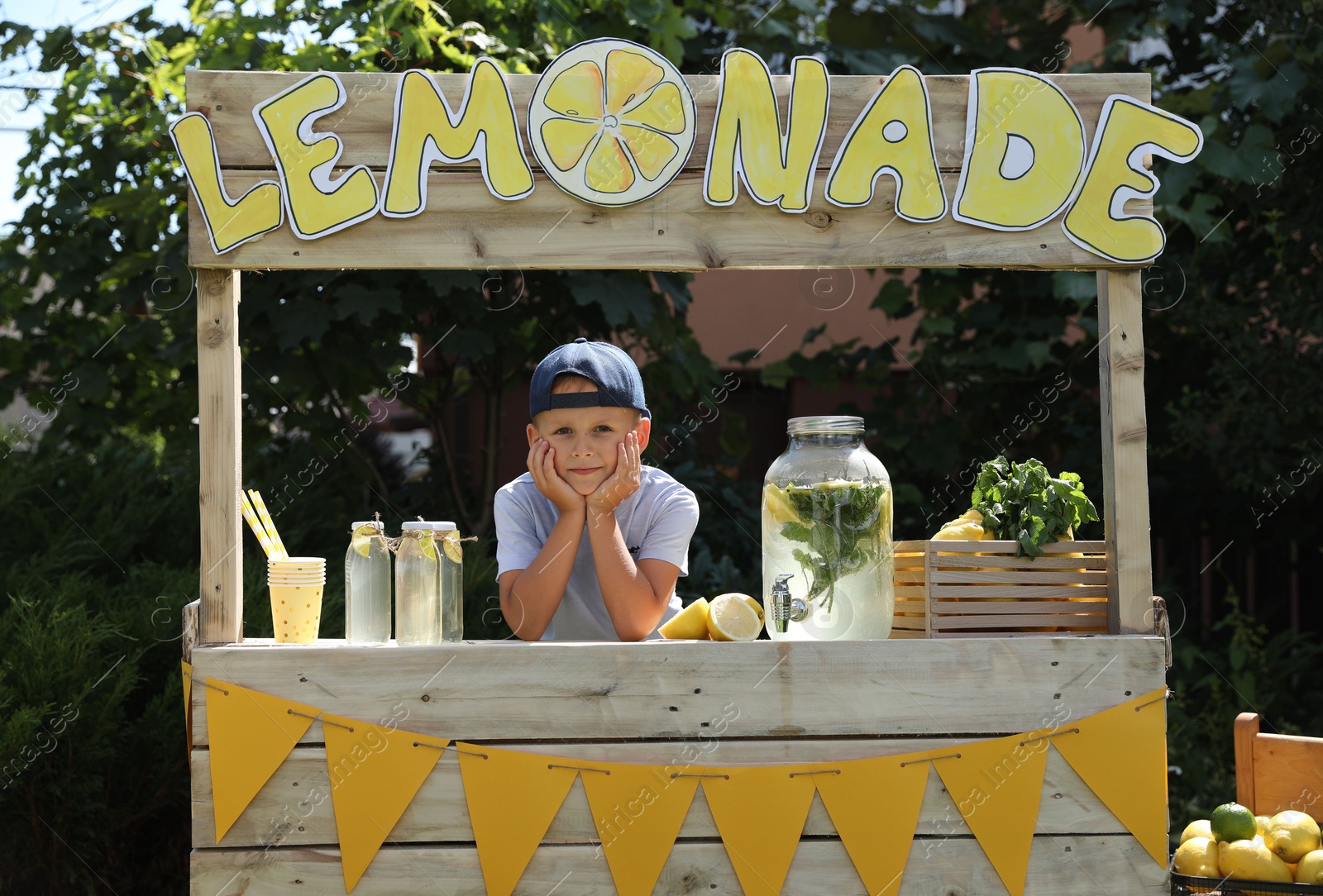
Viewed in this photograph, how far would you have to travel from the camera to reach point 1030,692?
2.06 metres

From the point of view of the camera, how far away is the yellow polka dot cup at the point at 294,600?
7.04ft

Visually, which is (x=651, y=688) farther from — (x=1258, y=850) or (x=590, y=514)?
(x=1258, y=850)

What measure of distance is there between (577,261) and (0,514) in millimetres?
3033

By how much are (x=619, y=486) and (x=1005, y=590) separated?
2.58 feet

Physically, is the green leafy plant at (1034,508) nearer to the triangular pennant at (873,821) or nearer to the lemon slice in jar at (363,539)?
the triangular pennant at (873,821)

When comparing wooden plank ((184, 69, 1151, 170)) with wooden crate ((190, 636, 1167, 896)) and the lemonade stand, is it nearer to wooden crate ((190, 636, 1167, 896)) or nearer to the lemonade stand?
the lemonade stand

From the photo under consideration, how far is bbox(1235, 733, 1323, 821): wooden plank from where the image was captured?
8.43ft

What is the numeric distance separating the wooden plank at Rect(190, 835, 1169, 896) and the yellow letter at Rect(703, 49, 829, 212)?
122cm

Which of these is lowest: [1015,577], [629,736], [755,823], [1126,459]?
Result: [755,823]

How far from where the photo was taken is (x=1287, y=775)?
2605 mm

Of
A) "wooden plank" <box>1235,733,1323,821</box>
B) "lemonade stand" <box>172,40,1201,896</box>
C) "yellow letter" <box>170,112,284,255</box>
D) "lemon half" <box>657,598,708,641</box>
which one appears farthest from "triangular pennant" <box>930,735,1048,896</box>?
"yellow letter" <box>170,112,284,255</box>

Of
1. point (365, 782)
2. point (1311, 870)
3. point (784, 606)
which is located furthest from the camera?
point (1311, 870)

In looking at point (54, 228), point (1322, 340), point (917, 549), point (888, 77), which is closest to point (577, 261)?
point (888, 77)

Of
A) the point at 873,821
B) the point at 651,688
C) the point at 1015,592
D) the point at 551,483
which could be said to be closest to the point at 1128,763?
the point at 1015,592
